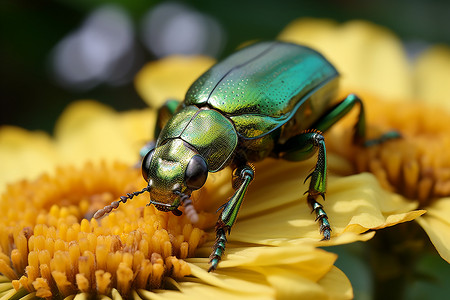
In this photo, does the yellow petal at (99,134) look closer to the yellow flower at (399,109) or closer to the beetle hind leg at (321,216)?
the yellow flower at (399,109)

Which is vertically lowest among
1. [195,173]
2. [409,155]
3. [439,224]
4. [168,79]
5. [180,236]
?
[439,224]

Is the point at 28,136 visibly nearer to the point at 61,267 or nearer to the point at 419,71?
the point at 61,267

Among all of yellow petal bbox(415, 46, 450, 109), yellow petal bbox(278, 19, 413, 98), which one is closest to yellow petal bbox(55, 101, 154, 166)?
yellow petal bbox(278, 19, 413, 98)

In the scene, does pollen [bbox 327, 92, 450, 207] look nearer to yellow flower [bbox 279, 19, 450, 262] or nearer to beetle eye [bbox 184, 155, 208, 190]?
yellow flower [bbox 279, 19, 450, 262]

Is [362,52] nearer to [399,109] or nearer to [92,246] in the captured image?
[399,109]

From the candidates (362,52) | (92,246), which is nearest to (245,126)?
(92,246)
